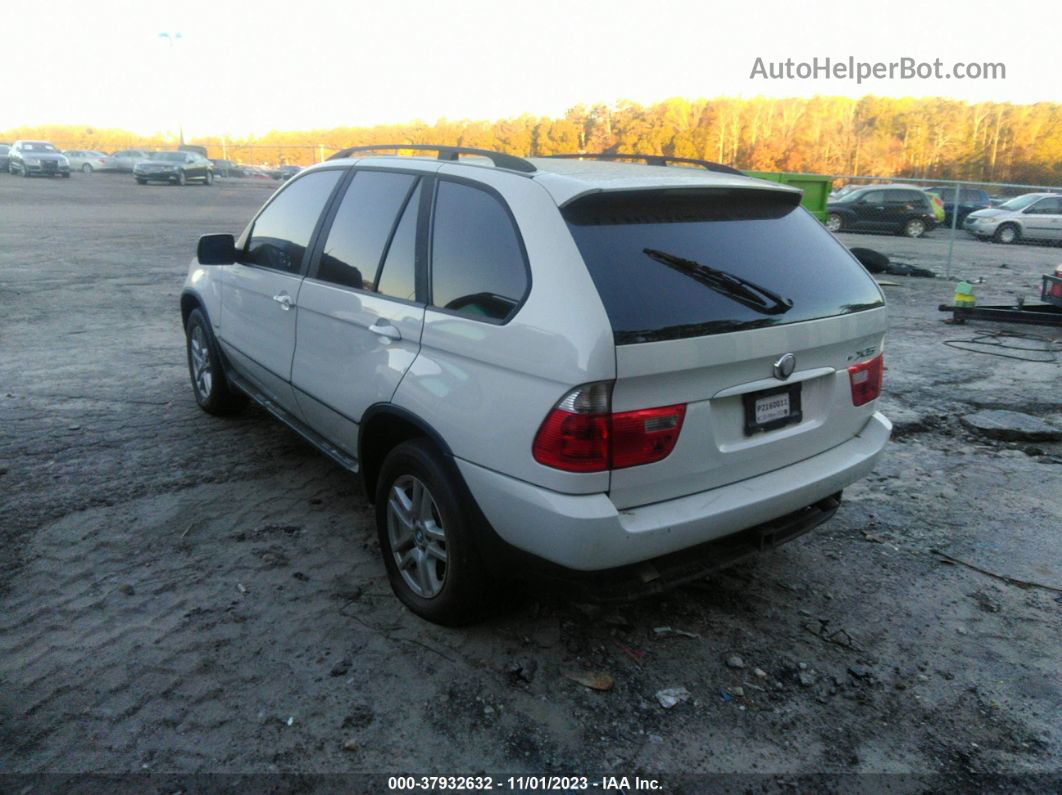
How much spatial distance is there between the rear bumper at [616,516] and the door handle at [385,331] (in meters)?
0.65

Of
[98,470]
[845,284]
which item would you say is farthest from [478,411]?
[98,470]

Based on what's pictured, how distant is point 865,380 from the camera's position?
3.35 metres

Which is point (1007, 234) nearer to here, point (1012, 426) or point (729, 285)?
point (1012, 426)

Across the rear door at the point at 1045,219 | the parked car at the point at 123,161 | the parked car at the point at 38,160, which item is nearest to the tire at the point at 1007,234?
the rear door at the point at 1045,219

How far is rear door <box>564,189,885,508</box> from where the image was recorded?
258 centimetres

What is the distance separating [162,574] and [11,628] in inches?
23.2

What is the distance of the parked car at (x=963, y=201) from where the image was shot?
2841 centimetres

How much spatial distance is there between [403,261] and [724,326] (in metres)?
1.35

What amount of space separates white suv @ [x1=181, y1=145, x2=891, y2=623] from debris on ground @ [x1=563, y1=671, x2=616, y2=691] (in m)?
0.42

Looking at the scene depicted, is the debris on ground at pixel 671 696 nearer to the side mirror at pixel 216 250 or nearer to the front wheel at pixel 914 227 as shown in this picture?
the side mirror at pixel 216 250

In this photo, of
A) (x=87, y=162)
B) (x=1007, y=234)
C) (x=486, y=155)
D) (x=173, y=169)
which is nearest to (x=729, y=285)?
(x=486, y=155)

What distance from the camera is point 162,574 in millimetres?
3551

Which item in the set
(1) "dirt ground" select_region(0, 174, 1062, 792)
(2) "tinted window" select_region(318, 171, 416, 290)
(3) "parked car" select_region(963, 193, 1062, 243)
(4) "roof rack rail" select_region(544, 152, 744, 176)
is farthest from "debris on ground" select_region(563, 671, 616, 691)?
(3) "parked car" select_region(963, 193, 1062, 243)

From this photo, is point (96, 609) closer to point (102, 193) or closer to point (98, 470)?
point (98, 470)
